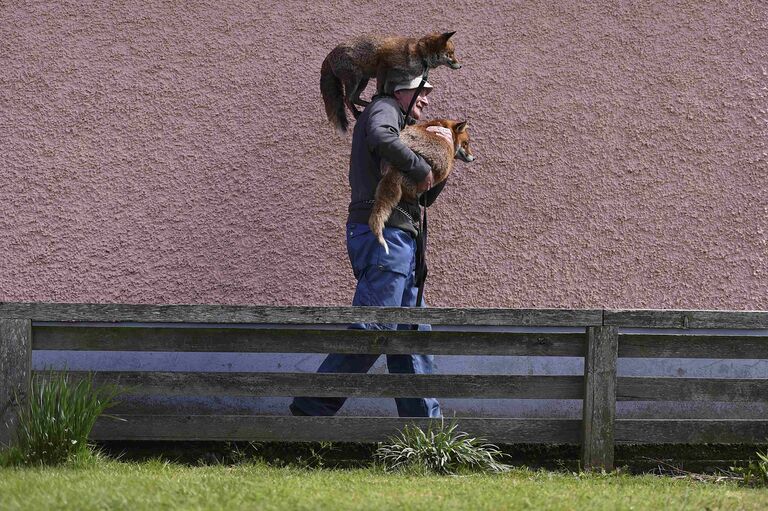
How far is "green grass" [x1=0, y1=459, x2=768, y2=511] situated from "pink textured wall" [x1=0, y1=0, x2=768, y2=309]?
127 centimetres

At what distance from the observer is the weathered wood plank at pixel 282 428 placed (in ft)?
12.9

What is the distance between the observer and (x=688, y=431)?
13.2 feet

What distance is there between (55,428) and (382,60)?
6.83ft

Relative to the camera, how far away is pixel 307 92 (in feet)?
16.2

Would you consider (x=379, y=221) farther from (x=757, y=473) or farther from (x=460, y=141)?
(x=757, y=473)

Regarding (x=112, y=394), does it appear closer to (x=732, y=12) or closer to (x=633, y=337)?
(x=633, y=337)

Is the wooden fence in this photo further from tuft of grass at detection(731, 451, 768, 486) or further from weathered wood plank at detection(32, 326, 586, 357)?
tuft of grass at detection(731, 451, 768, 486)

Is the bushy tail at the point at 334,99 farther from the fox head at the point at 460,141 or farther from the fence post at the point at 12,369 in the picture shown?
the fence post at the point at 12,369

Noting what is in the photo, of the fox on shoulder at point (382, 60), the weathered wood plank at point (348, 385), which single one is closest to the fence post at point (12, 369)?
the weathered wood plank at point (348, 385)

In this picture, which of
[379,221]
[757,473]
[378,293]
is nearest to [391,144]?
[379,221]

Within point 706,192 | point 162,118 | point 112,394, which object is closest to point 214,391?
point 112,394

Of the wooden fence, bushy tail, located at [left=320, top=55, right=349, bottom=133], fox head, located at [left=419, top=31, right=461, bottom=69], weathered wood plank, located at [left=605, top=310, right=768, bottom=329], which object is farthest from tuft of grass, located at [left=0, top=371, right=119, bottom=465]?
weathered wood plank, located at [left=605, top=310, right=768, bottom=329]

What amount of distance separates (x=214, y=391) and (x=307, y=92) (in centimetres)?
176

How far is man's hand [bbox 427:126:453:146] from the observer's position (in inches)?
169
